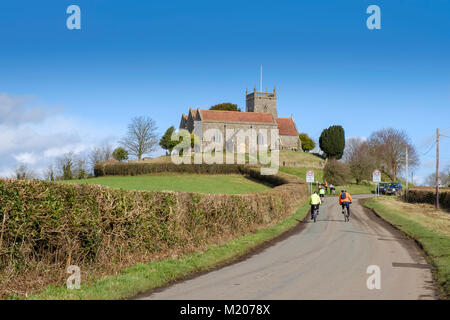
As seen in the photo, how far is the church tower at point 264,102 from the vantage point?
394 ft

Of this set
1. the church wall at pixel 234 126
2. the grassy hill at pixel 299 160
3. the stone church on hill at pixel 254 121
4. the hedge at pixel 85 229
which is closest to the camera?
the hedge at pixel 85 229

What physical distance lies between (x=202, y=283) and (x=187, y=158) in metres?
63.5

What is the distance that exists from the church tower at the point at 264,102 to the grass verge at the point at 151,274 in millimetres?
105605

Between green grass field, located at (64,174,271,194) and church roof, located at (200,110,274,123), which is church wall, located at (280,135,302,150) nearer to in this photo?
church roof, located at (200,110,274,123)

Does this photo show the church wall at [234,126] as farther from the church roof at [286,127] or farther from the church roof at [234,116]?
the church roof at [286,127]

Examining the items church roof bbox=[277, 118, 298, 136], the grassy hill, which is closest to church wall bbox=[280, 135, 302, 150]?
church roof bbox=[277, 118, 298, 136]

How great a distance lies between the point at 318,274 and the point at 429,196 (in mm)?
37429

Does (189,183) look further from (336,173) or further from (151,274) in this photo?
(151,274)

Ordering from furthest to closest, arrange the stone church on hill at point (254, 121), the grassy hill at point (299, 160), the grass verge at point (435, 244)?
the stone church on hill at point (254, 121) < the grassy hill at point (299, 160) < the grass verge at point (435, 244)

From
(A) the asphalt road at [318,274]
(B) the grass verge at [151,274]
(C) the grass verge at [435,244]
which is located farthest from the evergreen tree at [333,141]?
(B) the grass verge at [151,274]

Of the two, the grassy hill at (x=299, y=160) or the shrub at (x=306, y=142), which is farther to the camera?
the shrub at (x=306, y=142)

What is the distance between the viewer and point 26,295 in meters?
7.81

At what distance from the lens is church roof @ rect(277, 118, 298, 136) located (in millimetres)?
112375

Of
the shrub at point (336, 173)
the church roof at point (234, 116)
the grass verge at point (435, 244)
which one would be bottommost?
the grass verge at point (435, 244)
